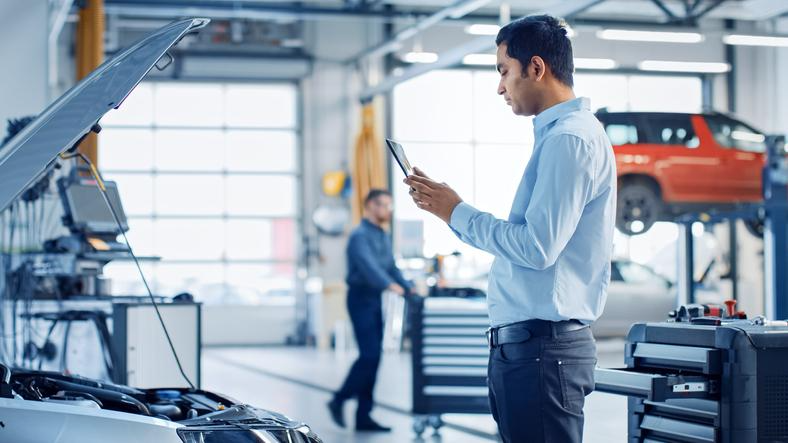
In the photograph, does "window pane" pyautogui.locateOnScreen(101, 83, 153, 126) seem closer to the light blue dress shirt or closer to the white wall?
the white wall

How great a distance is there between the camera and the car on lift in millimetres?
11523

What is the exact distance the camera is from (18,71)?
267 inches

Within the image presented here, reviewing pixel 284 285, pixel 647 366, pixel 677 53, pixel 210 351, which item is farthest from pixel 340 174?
pixel 647 366

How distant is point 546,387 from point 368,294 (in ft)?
14.7

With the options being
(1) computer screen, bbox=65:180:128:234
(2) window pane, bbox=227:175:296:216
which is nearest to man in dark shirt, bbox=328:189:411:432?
(1) computer screen, bbox=65:180:128:234

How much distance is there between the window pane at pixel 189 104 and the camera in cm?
1580

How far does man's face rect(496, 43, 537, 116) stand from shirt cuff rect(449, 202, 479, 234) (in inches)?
10.8

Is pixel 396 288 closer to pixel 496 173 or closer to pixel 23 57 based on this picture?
pixel 23 57

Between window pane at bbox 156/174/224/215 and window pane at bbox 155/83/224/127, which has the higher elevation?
window pane at bbox 155/83/224/127

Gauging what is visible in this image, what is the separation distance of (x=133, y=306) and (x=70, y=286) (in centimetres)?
93

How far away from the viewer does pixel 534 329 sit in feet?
7.25

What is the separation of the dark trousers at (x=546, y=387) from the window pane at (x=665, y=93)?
15.1 meters

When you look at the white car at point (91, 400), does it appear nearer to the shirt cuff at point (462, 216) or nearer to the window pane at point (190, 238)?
the shirt cuff at point (462, 216)

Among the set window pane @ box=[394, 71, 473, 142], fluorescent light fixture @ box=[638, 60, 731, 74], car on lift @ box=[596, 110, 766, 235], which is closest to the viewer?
car on lift @ box=[596, 110, 766, 235]
